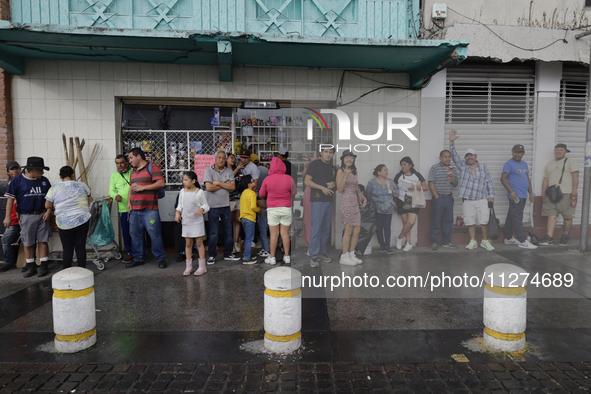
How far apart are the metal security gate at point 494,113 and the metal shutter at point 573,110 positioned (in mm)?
798

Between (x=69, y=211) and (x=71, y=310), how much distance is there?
2.60m

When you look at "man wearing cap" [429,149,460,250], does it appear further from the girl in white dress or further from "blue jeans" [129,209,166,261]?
"blue jeans" [129,209,166,261]

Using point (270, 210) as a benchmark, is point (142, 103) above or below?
above

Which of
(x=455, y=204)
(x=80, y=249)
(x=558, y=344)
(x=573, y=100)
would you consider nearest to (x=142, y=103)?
(x=80, y=249)

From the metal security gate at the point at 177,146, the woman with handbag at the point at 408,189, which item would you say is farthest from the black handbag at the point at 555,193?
the metal security gate at the point at 177,146

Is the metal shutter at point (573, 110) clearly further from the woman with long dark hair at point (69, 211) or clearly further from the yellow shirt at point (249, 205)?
the woman with long dark hair at point (69, 211)

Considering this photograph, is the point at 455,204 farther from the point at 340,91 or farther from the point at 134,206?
the point at 134,206

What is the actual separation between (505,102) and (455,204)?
261 centimetres

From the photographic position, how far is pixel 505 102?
8.41 metres

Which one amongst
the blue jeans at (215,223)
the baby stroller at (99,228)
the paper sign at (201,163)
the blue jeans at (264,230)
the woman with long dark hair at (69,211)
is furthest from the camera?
the paper sign at (201,163)

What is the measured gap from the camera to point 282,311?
3.62 meters

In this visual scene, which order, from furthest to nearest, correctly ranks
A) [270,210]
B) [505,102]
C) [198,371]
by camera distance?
[505,102] < [270,210] < [198,371]

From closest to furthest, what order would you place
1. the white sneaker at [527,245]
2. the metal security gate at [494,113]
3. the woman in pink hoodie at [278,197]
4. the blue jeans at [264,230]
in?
the woman in pink hoodie at [278,197], the blue jeans at [264,230], the white sneaker at [527,245], the metal security gate at [494,113]

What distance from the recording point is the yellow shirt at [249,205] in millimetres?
6699
